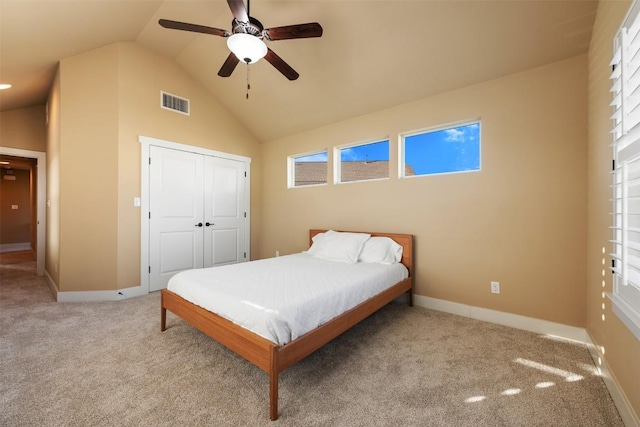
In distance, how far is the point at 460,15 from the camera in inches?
87.5

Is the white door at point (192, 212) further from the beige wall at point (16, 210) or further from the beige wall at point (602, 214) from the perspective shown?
the beige wall at point (16, 210)

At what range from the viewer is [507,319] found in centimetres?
253

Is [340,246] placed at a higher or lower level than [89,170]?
lower

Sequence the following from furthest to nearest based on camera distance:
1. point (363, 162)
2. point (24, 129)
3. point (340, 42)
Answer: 1. point (24, 129)
2. point (363, 162)
3. point (340, 42)

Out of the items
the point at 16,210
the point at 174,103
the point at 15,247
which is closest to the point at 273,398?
the point at 174,103

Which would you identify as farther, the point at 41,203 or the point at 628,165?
the point at 41,203

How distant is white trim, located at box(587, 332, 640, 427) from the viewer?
1.31 m

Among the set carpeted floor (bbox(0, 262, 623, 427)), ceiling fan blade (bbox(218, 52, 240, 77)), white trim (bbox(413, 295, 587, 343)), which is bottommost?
carpeted floor (bbox(0, 262, 623, 427))

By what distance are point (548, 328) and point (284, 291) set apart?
2397 millimetres

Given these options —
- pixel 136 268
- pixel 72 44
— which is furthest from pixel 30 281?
pixel 72 44

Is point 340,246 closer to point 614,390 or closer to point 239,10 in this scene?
point 614,390

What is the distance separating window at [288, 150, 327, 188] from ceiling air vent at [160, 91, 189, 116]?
1.78m

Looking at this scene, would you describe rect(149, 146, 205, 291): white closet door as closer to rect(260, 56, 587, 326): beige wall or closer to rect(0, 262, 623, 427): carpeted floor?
rect(0, 262, 623, 427): carpeted floor

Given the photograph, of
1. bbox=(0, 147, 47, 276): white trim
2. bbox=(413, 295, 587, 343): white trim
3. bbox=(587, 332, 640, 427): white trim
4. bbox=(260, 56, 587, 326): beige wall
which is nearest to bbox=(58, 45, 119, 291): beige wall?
bbox=(0, 147, 47, 276): white trim
